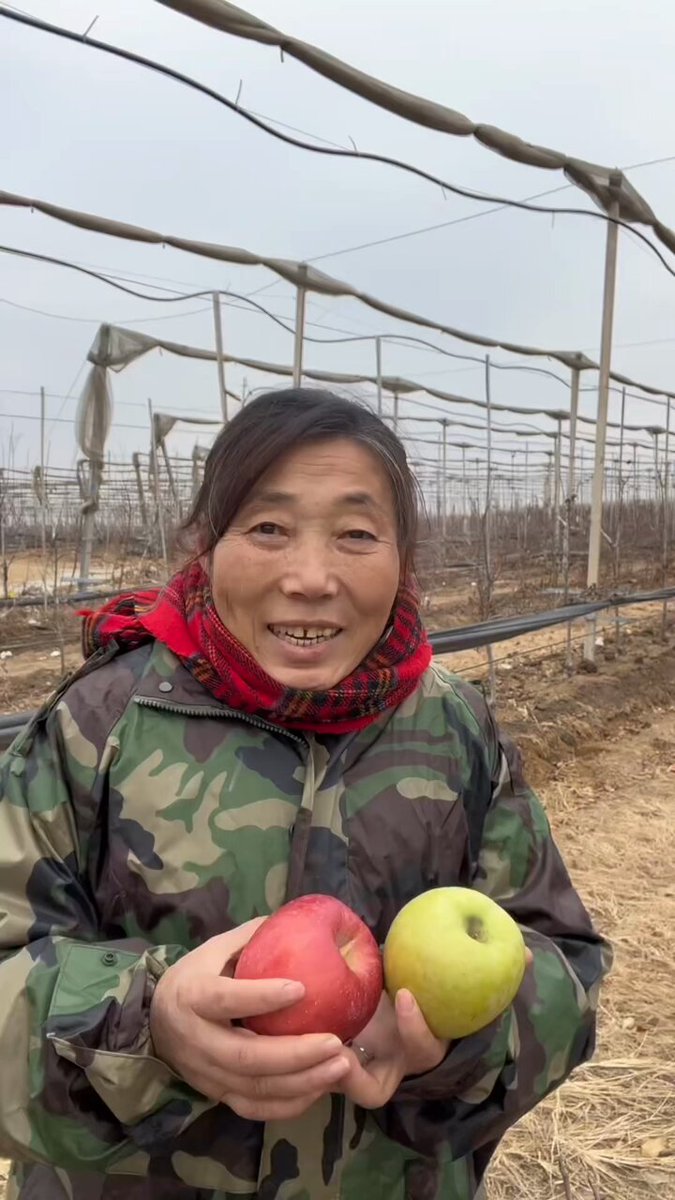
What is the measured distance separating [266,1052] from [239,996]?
0.17 ft

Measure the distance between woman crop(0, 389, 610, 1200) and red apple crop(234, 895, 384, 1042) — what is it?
0.03 meters

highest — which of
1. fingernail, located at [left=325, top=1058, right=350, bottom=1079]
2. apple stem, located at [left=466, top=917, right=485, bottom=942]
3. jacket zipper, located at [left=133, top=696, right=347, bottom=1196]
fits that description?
jacket zipper, located at [left=133, top=696, right=347, bottom=1196]

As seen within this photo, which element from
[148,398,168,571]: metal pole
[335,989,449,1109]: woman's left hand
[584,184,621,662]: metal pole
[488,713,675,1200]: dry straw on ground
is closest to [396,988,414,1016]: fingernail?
[335,989,449,1109]: woman's left hand

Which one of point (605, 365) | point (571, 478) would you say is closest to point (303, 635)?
point (605, 365)

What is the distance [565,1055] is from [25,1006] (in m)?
0.61

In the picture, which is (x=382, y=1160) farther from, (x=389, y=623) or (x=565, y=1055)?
(x=389, y=623)

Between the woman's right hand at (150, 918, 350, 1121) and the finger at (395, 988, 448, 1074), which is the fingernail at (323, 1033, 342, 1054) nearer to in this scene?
the woman's right hand at (150, 918, 350, 1121)

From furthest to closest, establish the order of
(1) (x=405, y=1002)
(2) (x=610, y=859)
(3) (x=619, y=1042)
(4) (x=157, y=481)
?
(4) (x=157, y=481)
(2) (x=610, y=859)
(3) (x=619, y=1042)
(1) (x=405, y=1002)

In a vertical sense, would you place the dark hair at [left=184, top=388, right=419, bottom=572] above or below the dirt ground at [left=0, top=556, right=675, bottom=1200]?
above

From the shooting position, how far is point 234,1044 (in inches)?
29.0

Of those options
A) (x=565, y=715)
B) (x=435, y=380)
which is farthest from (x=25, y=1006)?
(x=435, y=380)

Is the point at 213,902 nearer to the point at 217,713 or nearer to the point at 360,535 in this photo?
the point at 217,713

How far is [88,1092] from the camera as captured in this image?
2.74 feet

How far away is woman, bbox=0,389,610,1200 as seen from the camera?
827 millimetres
